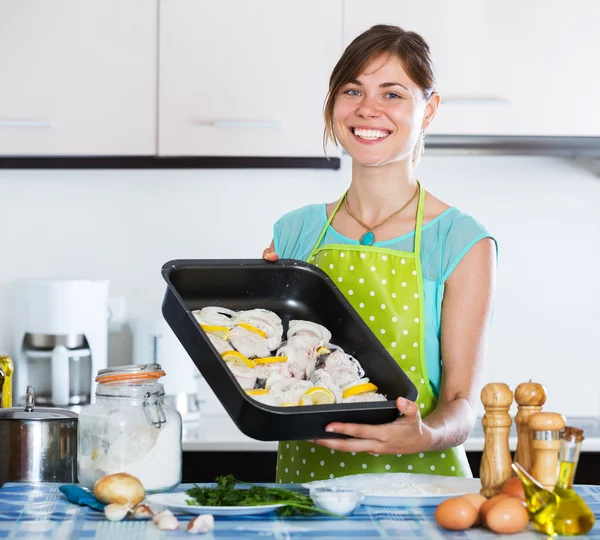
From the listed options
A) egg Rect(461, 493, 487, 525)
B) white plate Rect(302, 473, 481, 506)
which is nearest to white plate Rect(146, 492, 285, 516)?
white plate Rect(302, 473, 481, 506)

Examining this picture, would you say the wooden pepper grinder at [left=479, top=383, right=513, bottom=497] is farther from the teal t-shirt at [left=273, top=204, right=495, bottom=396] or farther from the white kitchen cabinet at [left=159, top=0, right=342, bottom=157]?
the white kitchen cabinet at [left=159, top=0, right=342, bottom=157]

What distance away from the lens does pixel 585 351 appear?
2.55 m

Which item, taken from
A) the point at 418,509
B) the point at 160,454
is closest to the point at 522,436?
the point at 418,509

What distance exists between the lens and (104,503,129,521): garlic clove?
39.8 inches

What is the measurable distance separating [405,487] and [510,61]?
1399 millimetres

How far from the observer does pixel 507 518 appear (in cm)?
95

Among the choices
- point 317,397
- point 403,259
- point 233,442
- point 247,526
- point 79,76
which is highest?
point 79,76

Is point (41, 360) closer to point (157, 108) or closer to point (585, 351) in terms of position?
point (157, 108)

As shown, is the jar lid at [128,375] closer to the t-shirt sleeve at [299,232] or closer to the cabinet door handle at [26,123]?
the t-shirt sleeve at [299,232]

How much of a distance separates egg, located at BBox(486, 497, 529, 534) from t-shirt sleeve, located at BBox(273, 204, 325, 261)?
0.77m

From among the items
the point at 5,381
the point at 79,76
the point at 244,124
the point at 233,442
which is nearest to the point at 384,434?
the point at 5,381

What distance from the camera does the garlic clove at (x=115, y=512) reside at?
1.01 m

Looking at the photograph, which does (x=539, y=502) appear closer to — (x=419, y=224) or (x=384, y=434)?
(x=384, y=434)

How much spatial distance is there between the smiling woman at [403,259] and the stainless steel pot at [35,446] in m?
0.43
